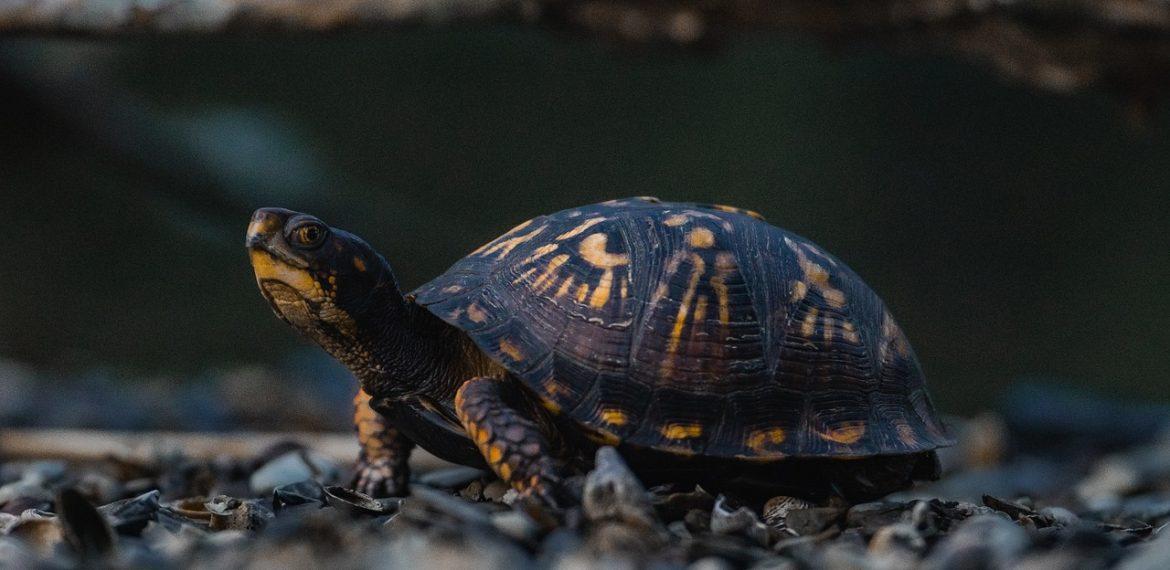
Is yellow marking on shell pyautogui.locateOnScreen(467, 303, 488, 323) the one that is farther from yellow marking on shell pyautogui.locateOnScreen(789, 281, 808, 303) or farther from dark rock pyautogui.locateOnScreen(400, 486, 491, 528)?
yellow marking on shell pyautogui.locateOnScreen(789, 281, 808, 303)

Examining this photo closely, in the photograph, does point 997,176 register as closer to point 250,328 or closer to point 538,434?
point 250,328

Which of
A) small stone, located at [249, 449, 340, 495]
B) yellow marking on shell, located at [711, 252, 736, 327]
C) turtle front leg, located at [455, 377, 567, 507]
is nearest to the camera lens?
turtle front leg, located at [455, 377, 567, 507]

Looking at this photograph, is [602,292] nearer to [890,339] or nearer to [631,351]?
[631,351]

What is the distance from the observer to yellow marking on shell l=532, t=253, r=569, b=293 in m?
2.23

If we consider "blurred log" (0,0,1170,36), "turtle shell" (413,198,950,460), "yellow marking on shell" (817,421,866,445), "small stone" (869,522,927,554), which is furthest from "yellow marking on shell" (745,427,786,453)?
"blurred log" (0,0,1170,36)

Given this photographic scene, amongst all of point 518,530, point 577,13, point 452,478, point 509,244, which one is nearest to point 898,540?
point 518,530

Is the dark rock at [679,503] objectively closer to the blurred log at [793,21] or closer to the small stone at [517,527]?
the small stone at [517,527]

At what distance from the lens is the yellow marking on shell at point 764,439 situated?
2078mm

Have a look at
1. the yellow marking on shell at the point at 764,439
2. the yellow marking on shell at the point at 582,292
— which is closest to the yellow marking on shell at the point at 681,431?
the yellow marking on shell at the point at 764,439

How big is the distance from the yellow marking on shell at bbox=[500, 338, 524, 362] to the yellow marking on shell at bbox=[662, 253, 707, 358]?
1.03ft

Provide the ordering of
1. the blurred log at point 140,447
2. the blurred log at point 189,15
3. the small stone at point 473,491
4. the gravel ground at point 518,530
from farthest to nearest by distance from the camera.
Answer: the blurred log at point 189,15 < the blurred log at point 140,447 < the small stone at point 473,491 < the gravel ground at point 518,530

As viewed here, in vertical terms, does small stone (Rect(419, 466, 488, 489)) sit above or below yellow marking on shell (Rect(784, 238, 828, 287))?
below

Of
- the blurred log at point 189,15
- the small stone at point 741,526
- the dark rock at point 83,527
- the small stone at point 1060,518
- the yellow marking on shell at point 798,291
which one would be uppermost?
the blurred log at point 189,15

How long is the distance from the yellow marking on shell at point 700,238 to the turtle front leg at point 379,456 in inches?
36.4
